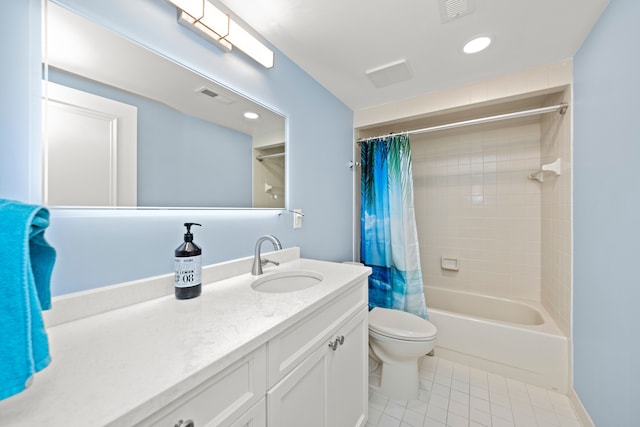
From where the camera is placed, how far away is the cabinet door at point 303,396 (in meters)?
0.71

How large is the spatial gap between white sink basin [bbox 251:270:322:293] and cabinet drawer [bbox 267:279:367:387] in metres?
0.18

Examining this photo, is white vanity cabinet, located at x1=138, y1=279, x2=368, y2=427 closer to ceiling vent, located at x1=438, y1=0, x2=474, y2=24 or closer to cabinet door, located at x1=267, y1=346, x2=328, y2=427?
cabinet door, located at x1=267, y1=346, x2=328, y2=427

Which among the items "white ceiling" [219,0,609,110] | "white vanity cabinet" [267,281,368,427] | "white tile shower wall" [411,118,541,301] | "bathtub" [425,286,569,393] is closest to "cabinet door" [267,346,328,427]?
"white vanity cabinet" [267,281,368,427]

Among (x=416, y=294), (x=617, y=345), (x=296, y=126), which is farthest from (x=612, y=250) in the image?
(x=296, y=126)

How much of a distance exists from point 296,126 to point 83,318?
4.33 feet

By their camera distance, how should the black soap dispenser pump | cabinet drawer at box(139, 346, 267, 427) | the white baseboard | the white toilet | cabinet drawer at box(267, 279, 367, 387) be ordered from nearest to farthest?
cabinet drawer at box(139, 346, 267, 427) → cabinet drawer at box(267, 279, 367, 387) → the black soap dispenser pump → the white baseboard → the white toilet

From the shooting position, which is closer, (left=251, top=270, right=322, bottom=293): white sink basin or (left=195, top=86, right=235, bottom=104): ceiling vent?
(left=195, top=86, right=235, bottom=104): ceiling vent

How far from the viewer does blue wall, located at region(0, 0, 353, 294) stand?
648 millimetres

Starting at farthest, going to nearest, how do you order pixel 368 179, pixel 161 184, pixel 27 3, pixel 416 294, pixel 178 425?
1. pixel 368 179
2. pixel 416 294
3. pixel 161 184
4. pixel 27 3
5. pixel 178 425

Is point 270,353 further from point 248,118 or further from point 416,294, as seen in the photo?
point 416,294

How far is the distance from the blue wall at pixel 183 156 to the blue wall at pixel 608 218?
5.36 feet

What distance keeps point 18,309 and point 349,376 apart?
1.13 m

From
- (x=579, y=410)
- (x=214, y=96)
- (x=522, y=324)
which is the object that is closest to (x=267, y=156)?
(x=214, y=96)

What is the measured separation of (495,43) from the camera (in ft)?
4.56
